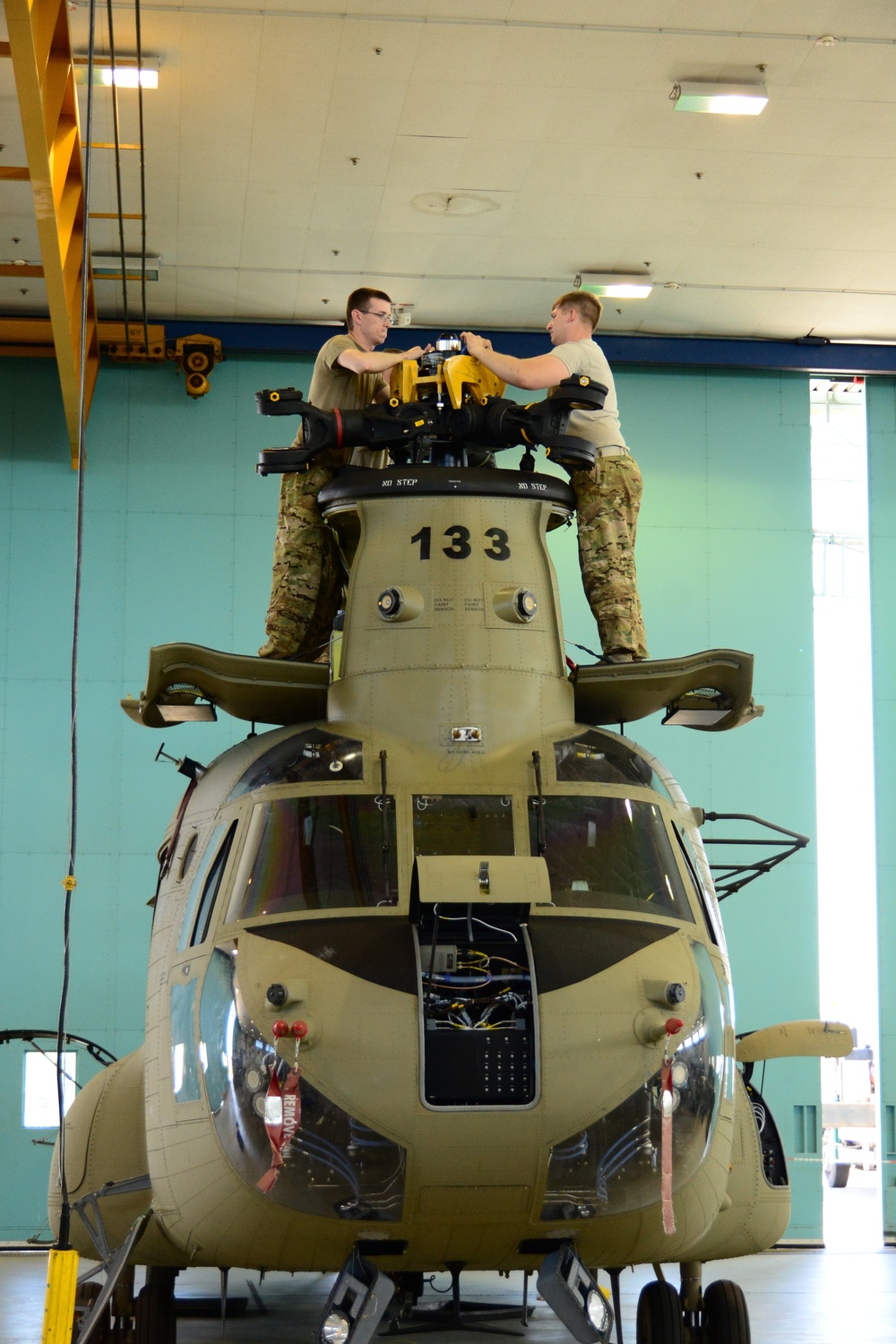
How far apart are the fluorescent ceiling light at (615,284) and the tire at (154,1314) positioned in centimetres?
1079

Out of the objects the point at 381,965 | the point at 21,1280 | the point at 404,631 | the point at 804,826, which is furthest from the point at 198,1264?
the point at 804,826

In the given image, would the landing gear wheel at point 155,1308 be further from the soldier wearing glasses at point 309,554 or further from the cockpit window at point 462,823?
the soldier wearing glasses at point 309,554

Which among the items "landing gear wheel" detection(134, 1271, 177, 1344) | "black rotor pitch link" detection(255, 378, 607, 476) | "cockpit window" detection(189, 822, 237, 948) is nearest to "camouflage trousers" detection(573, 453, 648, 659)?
"black rotor pitch link" detection(255, 378, 607, 476)

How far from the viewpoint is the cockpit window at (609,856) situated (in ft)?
22.5

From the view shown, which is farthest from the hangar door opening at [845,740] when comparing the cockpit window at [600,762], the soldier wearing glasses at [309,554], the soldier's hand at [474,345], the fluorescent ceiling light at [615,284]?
the soldier's hand at [474,345]

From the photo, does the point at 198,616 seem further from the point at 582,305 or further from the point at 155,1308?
the point at 155,1308

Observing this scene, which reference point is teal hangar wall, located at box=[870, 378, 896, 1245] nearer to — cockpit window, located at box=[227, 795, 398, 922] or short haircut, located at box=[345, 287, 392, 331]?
short haircut, located at box=[345, 287, 392, 331]

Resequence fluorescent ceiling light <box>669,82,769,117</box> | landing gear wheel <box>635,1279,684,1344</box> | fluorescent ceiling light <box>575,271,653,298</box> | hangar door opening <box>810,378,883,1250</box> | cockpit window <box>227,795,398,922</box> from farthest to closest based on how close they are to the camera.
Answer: hangar door opening <box>810,378,883,1250</box> < fluorescent ceiling light <box>575,271,653,298</box> < fluorescent ceiling light <box>669,82,769,117</box> < landing gear wheel <box>635,1279,684,1344</box> < cockpit window <box>227,795,398,922</box>

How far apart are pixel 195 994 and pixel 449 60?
8.44 meters

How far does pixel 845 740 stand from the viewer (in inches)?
669

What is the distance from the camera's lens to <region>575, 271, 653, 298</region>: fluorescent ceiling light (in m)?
15.8

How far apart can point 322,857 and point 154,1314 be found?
9.92 feet

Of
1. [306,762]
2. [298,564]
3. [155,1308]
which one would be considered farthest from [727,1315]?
[298,564]

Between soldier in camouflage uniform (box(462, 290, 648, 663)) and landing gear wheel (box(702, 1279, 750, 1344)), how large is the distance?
348 cm
